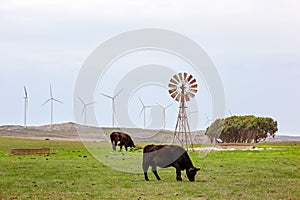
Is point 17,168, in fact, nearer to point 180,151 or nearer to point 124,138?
point 180,151

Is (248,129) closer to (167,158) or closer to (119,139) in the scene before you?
(119,139)

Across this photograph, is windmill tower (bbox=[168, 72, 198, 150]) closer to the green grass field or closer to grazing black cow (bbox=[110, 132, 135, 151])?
grazing black cow (bbox=[110, 132, 135, 151])

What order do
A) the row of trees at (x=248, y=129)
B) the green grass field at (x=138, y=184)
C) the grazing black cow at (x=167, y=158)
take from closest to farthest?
the green grass field at (x=138, y=184)
the grazing black cow at (x=167, y=158)
the row of trees at (x=248, y=129)

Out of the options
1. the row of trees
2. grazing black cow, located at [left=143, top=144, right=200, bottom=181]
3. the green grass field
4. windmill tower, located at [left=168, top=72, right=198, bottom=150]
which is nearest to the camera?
the green grass field

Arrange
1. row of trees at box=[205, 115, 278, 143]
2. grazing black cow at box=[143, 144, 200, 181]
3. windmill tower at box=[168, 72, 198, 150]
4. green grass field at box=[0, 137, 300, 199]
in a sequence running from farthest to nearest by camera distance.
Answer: row of trees at box=[205, 115, 278, 143] → windmill tower at box=[168, 72, 198, 150] → grazing black cow at box=[143, 144, 200, 181] → green grass field at box=[0, 137, 300, 199]

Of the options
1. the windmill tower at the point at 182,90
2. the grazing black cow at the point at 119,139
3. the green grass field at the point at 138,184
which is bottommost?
the green grass field at the point at 138,184

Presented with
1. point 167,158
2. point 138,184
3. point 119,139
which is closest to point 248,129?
point 119,139

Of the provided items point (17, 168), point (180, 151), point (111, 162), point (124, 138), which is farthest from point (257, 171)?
point (124, 138)

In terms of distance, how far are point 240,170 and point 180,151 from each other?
20.2ft

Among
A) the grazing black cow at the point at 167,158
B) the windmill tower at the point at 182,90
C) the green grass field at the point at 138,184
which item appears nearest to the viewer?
the green grass field at the point at 138,184

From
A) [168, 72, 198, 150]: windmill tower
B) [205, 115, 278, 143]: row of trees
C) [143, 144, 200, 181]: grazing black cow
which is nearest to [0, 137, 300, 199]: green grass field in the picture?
[143, 144, 200, 181]: grazing black cow

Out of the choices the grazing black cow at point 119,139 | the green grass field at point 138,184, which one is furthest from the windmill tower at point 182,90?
the green grass field at point 138,184

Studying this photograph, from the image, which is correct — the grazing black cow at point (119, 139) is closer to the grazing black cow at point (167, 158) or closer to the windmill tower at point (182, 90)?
the windmill tower at point (182, 90)

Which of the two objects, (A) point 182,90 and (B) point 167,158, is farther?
(A) point 182,90
